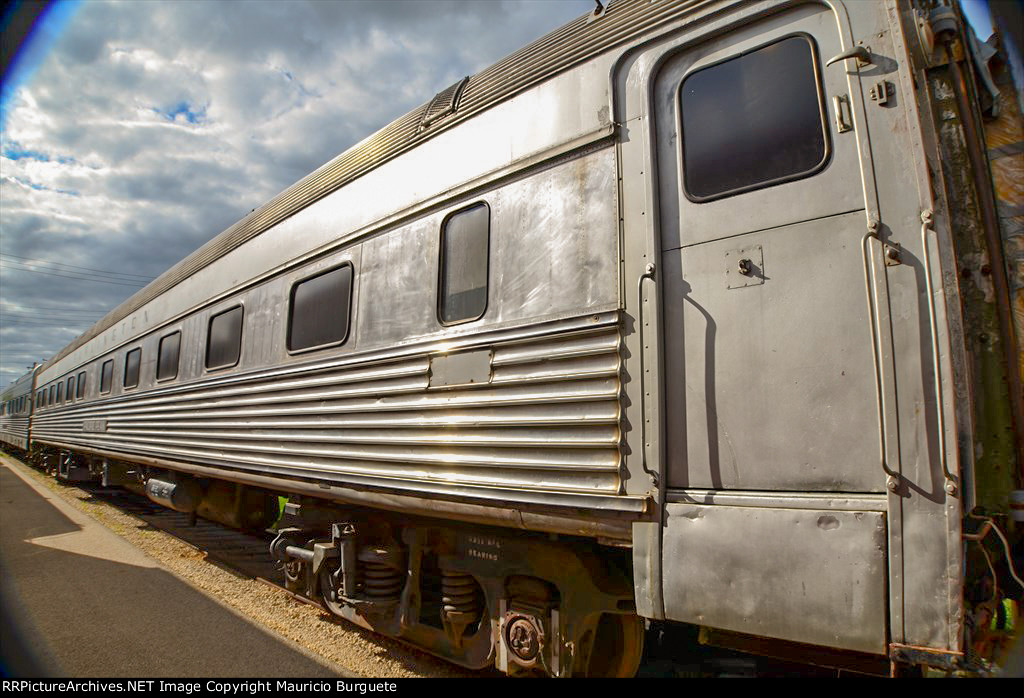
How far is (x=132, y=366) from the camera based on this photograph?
381 inches

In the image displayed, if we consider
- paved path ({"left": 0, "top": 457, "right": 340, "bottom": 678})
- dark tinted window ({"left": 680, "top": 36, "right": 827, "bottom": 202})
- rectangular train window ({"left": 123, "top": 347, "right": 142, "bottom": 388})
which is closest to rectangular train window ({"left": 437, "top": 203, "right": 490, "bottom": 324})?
dark tinted window ({"left": 680, "top": 36, "right": 827, "bottom": 202})

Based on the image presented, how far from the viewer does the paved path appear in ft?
13.3

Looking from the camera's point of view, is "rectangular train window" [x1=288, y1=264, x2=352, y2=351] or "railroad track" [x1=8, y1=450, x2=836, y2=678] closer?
"railroad track" [x1=8, y1=450, x2=836, y2=678]

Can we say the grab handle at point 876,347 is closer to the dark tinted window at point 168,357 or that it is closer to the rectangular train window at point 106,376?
the dark tinted window at point 168,357

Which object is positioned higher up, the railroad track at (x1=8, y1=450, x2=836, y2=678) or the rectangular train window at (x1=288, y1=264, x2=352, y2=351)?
the rectangular train window at (x1=288, y1=264, x2=352, y2=351)

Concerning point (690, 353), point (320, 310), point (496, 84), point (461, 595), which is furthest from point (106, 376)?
point (690, 353)

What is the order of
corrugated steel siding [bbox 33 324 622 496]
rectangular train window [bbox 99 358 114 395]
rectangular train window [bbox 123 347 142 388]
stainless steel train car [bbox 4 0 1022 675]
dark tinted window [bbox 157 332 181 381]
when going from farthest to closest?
rectangular train window [bbox 99 358 114 395] → rectangular train window [bbox 123 347 142 388] → dark tinted window [bbox 157 332 181 381] → corrugated steel siding [bbox 33 324 622 496] → stainless steel train car [bbox 4 0 1022 675]

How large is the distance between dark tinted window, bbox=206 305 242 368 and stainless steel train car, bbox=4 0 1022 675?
2126mm

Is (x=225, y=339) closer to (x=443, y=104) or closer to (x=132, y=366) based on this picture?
(x=443, y=104)

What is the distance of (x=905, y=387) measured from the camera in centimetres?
196

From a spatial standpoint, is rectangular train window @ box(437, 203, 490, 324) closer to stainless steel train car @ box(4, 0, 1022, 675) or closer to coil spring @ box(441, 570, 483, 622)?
stainless steel train car @ box(4, 0, 1022, 675)

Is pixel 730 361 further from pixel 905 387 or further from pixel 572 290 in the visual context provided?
pixel 572 290

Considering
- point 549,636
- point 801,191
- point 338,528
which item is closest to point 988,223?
point 801,191

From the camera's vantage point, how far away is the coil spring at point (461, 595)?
3670 millimetres
